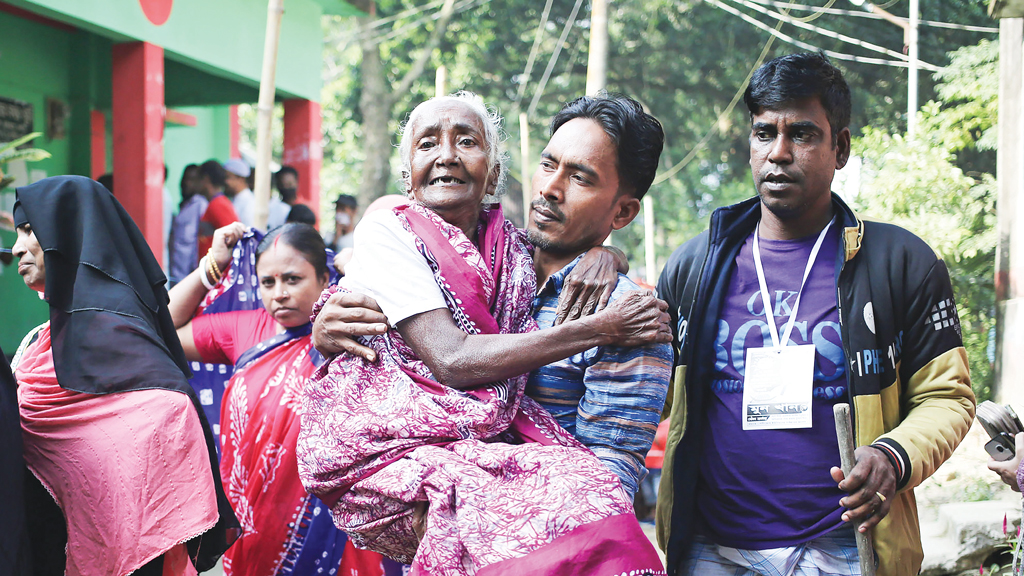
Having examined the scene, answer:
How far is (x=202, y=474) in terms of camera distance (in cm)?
297

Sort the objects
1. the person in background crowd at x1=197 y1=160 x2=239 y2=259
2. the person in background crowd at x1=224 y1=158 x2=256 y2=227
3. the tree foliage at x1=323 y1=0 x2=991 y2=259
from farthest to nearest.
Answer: the tree foliage at x1=323 y1=0 x2=991 y2=259 → the person in background crowd at x1=224 y1=158 x2=256 y2=227 → the person in background crowd at x1=197 y1=160 x2=239 y2=259

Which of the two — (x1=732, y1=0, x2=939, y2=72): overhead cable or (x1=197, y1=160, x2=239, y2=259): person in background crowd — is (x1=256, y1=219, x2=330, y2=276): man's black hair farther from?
(x1=732, y1=0, x2=939, y2=72): overhead cable

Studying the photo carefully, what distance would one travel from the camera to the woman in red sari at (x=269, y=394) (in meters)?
3.25

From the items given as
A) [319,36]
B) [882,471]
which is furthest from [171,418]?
[319,36]

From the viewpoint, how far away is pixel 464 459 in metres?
1.95

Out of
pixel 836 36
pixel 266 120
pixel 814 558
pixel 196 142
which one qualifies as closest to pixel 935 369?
pixel 814 558

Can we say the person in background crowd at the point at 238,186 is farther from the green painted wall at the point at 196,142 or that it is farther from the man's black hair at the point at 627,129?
the man's black hair at the point at 627,129

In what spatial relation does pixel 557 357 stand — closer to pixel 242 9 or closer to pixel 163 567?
pixel 163 567

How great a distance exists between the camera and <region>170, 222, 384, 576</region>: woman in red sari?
3.25 meters

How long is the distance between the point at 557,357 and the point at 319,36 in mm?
10878

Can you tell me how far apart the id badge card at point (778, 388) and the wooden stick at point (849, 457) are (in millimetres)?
275

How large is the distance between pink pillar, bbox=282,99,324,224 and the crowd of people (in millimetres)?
8231

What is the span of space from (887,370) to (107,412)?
2467 millimetres

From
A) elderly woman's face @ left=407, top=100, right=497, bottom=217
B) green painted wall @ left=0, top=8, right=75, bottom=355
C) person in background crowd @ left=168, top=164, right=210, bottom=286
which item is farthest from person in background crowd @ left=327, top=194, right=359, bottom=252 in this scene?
elderly woman's face @ left=407, top=100, right=497, bottom=217
